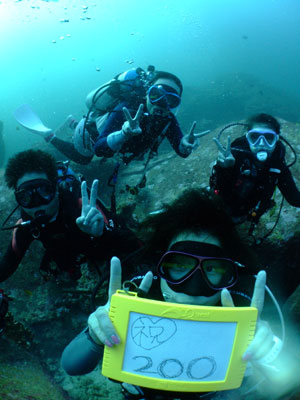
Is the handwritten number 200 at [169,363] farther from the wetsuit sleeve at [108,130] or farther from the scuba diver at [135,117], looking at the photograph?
the wetsuit sleeve at [108,130]

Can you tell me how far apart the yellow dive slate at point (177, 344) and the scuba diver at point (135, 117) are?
341 centimetres

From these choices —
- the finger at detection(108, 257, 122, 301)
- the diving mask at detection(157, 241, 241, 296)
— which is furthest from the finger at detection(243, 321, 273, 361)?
the finger at detection(108, 257, 122, 301)

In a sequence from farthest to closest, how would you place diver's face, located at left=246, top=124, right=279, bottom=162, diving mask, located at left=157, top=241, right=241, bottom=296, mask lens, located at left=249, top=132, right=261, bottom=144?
mask lens, located at left=249, top=132, right=261, bottom=144 → diver's face, located at left=246, top=124, right=279, bottom=162 → diving mask, located at left=157, top=241, right=241, bottom=296

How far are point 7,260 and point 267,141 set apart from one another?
432 cm

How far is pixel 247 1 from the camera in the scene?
12194cm

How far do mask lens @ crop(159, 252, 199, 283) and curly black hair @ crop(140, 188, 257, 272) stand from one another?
208 millimetres

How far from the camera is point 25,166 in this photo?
329cm

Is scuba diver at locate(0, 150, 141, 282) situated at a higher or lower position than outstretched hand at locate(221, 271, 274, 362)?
lower

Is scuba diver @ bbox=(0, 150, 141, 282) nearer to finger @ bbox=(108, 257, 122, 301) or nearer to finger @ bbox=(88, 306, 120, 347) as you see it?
finger @ bbox=(108, 257, 122, 301)

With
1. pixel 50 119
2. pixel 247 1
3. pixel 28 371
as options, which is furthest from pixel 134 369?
pixel 247 1

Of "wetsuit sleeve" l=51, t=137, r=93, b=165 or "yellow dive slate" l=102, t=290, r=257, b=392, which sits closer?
"yellow dive slate" l=102, t=290, r=257, b=392

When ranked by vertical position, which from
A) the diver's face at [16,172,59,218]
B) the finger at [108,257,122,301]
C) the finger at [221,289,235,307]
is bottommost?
the diver's face at [16,172,59,218]

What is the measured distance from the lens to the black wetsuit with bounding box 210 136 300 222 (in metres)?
3.80

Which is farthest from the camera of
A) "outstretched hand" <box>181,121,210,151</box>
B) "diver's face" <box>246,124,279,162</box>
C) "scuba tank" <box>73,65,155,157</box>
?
"scuba tank" <box>73,65,155,157</box>
